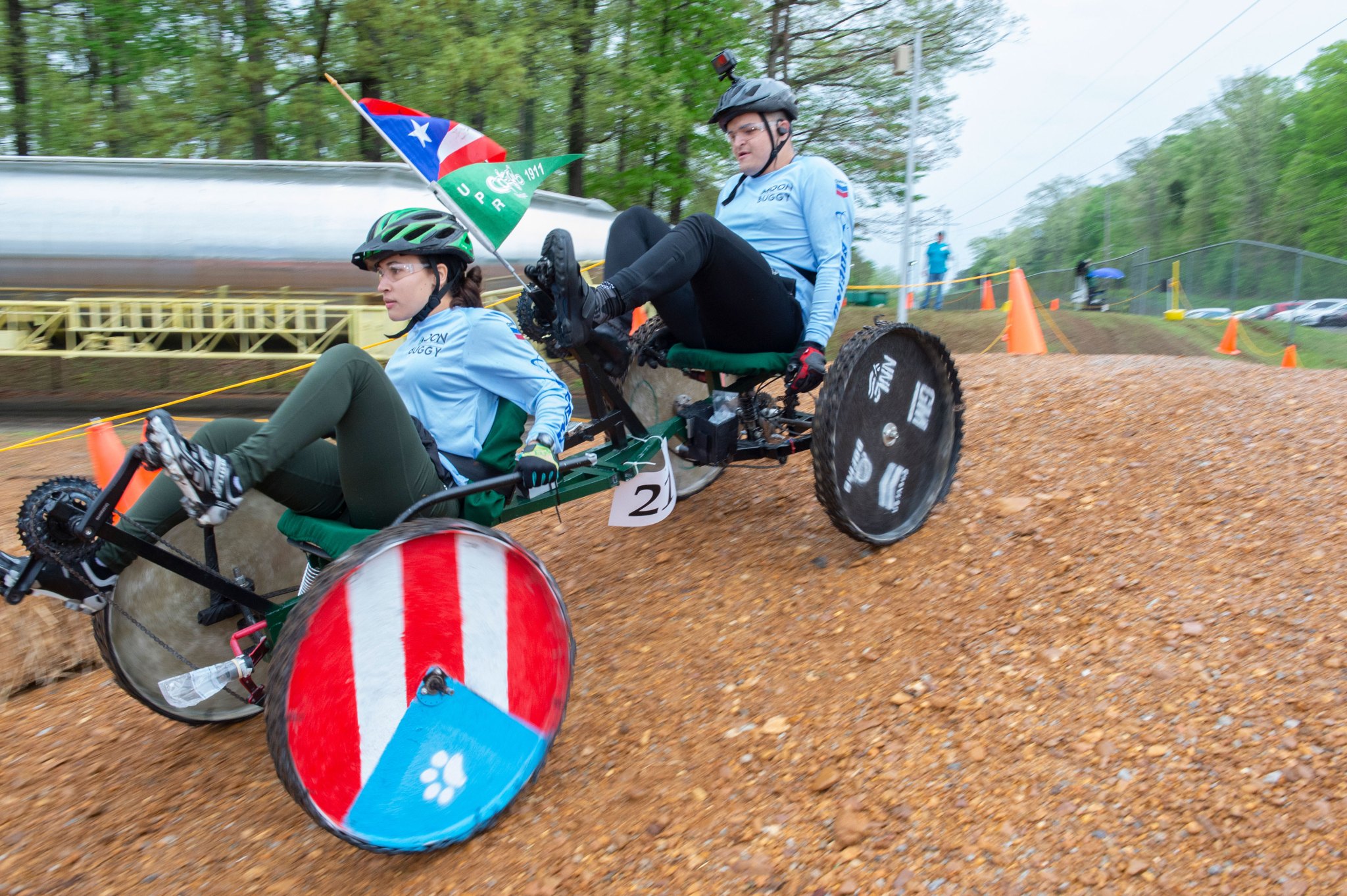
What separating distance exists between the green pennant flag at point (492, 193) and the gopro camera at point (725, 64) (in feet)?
2.77

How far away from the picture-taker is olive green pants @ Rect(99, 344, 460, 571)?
272cm

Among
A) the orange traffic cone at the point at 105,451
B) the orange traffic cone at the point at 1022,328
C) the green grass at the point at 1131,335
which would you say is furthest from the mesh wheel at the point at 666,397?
the green grass at the point at 1131,335

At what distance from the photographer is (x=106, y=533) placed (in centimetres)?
272

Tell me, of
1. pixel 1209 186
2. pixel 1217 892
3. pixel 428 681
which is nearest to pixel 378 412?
pixel 428 681

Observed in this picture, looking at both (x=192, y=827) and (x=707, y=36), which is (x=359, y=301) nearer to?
(x=707, y=36)

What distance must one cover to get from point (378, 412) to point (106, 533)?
0.80 meters

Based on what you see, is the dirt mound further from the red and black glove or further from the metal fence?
the metal fence

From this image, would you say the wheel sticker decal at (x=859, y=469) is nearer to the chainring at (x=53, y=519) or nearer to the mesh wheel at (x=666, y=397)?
the mesh wheel at (x=666, y=397)

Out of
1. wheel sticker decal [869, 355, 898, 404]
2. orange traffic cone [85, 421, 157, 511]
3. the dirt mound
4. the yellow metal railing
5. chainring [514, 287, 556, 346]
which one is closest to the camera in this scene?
the dirt mound

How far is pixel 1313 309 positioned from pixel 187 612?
20.4 m

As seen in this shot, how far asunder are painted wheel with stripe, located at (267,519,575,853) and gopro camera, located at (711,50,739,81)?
2.67 meters

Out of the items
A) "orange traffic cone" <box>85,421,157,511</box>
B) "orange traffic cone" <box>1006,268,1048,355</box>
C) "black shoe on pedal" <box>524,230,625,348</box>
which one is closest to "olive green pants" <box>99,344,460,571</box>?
"black shoe on pedal" <box>524,230,625,348</box>

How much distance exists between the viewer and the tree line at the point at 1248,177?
Result: 3900cm

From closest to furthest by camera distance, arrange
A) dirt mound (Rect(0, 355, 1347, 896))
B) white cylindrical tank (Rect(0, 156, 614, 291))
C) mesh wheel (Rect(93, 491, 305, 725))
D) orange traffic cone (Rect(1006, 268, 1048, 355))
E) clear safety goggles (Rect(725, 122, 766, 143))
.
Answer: dirt mound (Rect(0, 355, 1347, 896))
mesh wheel (Rect(93, 491, 305, 725))
clear safety goggles (Rect(725, 122, 766, 143))
orange traffic cone (Rect(1006, 268, 1048, 355))
white cylindrical tank (Rect(0, 156, 614, 291))
